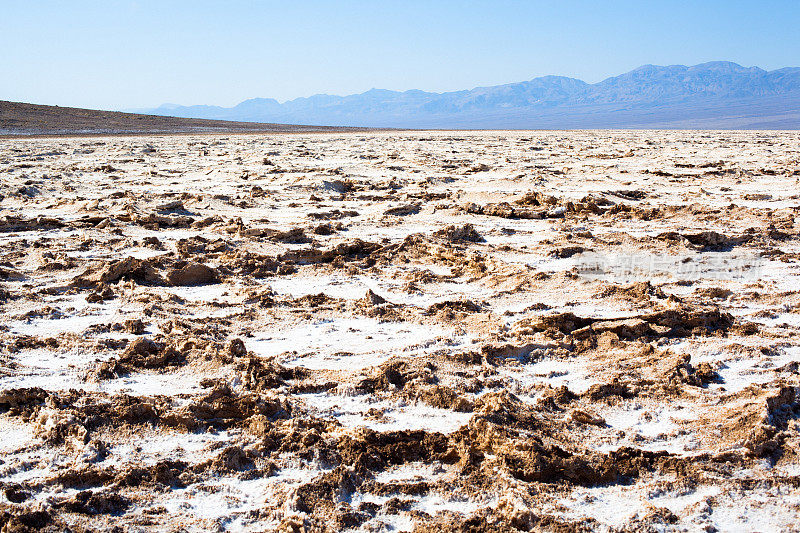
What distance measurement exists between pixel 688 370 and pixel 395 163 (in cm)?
922

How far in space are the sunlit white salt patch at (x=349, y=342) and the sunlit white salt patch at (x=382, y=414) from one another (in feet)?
1.18

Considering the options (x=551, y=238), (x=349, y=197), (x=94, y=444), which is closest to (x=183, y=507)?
(x=94, y=444)

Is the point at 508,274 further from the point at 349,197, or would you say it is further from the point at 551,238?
the point at 349,197

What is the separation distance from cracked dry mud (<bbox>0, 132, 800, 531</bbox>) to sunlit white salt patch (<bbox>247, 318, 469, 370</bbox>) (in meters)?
0.02

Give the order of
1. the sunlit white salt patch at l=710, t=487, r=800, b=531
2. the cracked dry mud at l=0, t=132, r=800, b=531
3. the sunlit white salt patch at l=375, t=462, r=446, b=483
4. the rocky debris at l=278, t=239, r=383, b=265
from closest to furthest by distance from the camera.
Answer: the sunlit white salt patch at l=710, t=487, r=800, b=531 < the cracked dry mud at l=0, t=132, r=800, b=531 < the sunlit white salt patch at l=375, t=462, r=446, b=483 < the rocky debris at l=278, t=239, r=383, b=265

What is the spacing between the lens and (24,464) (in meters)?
2.28

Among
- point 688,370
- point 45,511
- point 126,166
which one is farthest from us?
point 126,166

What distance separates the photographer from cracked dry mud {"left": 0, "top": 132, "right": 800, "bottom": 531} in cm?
215

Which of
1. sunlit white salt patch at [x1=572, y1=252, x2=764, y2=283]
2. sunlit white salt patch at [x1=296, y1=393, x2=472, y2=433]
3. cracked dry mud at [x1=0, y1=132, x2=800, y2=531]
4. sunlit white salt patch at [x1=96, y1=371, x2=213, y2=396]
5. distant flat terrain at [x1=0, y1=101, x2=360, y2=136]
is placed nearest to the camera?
cracked dry mud at [x1=0, y1=132, x2=800, y2=531]

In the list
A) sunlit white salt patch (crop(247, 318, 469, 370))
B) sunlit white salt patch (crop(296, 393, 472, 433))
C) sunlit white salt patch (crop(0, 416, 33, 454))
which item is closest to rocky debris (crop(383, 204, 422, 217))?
sunlit white salt patch (crop(247, 318, 469, 370))

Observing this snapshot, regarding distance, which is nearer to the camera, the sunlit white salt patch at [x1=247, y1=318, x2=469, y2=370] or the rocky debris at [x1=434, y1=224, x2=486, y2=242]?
the sunlit white salt patch at [x1=247, y1=318, x2=469, y2=370]

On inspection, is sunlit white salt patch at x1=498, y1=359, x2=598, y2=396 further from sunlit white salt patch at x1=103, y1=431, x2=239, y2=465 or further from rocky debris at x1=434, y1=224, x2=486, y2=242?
rocky debris at x1=434, y1=224, x2=486, y2=242

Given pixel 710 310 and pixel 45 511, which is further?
pixel 710 310

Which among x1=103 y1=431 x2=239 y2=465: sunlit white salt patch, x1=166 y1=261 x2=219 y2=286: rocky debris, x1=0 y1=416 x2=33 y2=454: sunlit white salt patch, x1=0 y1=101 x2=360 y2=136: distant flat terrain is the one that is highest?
x1=0 y1=101 x2=360 y2=136: distant flat terrain
